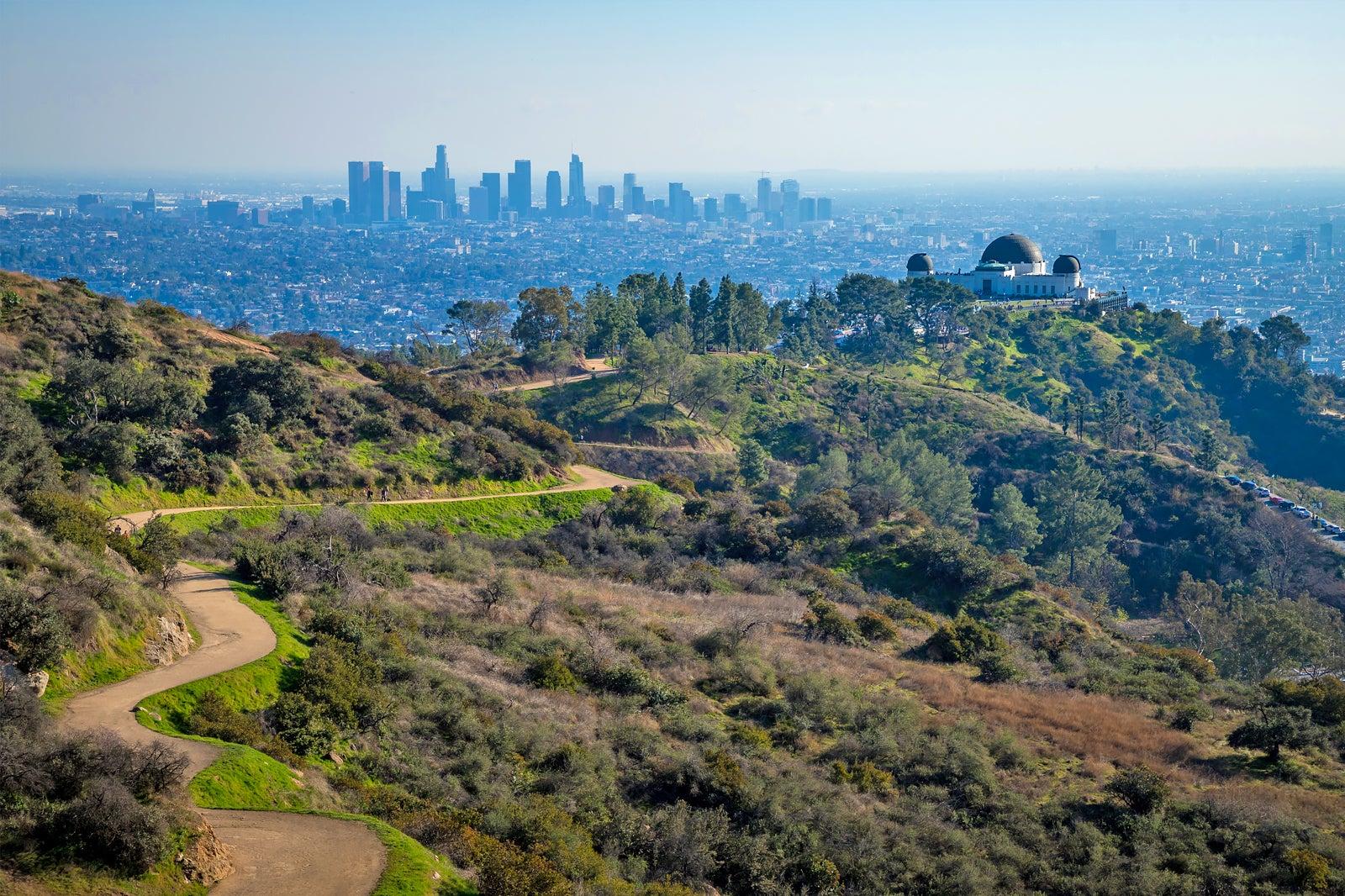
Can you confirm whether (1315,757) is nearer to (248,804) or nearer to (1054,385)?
(248,804)

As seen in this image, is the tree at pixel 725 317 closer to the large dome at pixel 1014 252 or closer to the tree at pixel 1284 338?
the large dome at pixel 1014 252

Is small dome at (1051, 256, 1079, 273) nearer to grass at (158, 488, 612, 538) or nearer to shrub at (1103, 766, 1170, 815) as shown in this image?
grass at (158, 488, 612, 538)

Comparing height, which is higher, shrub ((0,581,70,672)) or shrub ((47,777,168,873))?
shrub ((0,581,70,672))

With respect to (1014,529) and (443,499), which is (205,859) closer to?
(443,499)

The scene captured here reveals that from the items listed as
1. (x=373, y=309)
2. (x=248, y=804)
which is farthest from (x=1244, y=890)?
(x=373, y=309)

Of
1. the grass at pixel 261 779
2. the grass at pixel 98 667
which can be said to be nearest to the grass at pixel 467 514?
the grass at pixel 98 667

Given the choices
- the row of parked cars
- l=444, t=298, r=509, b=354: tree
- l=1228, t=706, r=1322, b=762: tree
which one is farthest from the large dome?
l=1228, t=706, r=1322, b=762: tree
